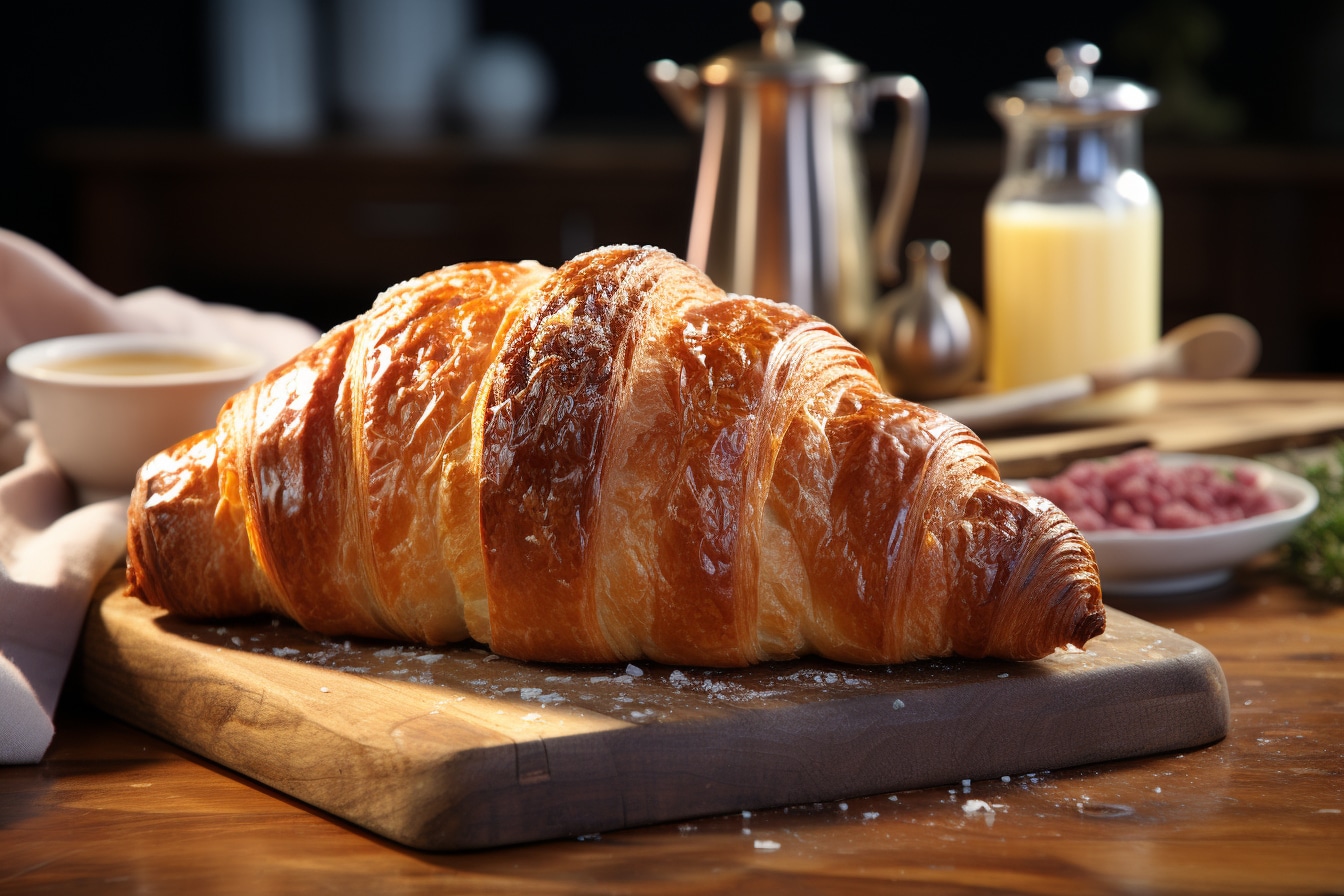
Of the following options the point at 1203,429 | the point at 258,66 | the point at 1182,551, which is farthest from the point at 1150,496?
the point at 258,66

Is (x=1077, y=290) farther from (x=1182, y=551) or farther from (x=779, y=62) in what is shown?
(x=1182, y=551)

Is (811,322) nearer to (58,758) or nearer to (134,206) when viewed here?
(58,758)

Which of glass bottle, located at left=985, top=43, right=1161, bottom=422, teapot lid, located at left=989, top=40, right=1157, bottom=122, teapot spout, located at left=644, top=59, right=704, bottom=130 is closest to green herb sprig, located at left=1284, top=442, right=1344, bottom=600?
glass bottle, located at left=985, top=43, right=1161, bottom=422

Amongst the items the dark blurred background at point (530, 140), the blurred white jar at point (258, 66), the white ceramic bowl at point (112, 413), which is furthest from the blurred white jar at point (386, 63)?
the white ceramic bowl at point (112, 413)

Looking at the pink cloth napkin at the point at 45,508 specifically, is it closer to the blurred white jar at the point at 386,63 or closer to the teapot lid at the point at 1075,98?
the teapot lid at the point at 1075,98

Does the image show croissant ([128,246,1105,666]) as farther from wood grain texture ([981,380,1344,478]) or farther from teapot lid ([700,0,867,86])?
teapot lid ([700,0,867,86])

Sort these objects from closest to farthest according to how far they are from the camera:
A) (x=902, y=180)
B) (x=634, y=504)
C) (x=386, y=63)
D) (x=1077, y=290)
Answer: (x=634, y=504)
(x=1077, y=290)
(x=902, y=180)
(x=386, y=63)

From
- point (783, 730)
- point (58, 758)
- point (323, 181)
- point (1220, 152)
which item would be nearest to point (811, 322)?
point (783, 730)
